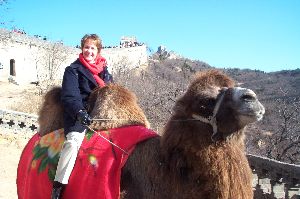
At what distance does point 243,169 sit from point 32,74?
46.9 metres

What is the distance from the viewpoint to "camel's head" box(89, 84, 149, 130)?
14.7 feet

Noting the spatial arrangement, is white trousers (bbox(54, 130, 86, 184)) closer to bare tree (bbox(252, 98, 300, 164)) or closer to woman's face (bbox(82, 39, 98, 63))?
woman's face (bbox(82, 39, 98, 63))

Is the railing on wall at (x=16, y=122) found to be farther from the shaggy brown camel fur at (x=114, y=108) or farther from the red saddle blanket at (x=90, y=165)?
the shaggy brown camel fur at (x=114, y=108)

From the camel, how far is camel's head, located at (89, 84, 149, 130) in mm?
552

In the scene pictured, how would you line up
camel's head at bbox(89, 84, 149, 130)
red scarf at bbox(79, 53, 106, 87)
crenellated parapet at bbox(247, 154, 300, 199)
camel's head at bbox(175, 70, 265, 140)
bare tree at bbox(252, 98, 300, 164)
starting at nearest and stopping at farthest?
camel's head at bbox(175, 70, 265, 140) → camel's head at bbox(89, 84, 149, 130) → red scarf at bbox(79, 53, 106, 87) → crenellated parapet at bbox(247, 154, 300, 199) → bare tree at bbox(252, 98, 300, 164)

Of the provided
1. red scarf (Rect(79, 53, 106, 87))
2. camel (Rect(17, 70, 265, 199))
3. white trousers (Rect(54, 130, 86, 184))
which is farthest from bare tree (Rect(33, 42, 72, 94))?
camel (Rect(17, 70, 265, 199))

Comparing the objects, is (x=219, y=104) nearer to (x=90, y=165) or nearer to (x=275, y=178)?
(x=90, y=165)

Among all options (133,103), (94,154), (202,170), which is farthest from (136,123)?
(202,170)

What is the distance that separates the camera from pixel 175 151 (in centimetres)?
363

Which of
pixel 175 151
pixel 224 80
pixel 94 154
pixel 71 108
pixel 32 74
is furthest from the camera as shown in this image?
pixel 32 74

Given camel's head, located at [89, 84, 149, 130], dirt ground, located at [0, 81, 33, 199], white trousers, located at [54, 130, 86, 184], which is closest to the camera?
white trousers, located at [54, 130, 86, 184]

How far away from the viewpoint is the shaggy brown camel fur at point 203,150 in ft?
11.2

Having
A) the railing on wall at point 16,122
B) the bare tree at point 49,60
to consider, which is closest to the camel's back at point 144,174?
the railing on wall at point 16,122

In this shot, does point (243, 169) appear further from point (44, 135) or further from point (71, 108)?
point (44, 135)
